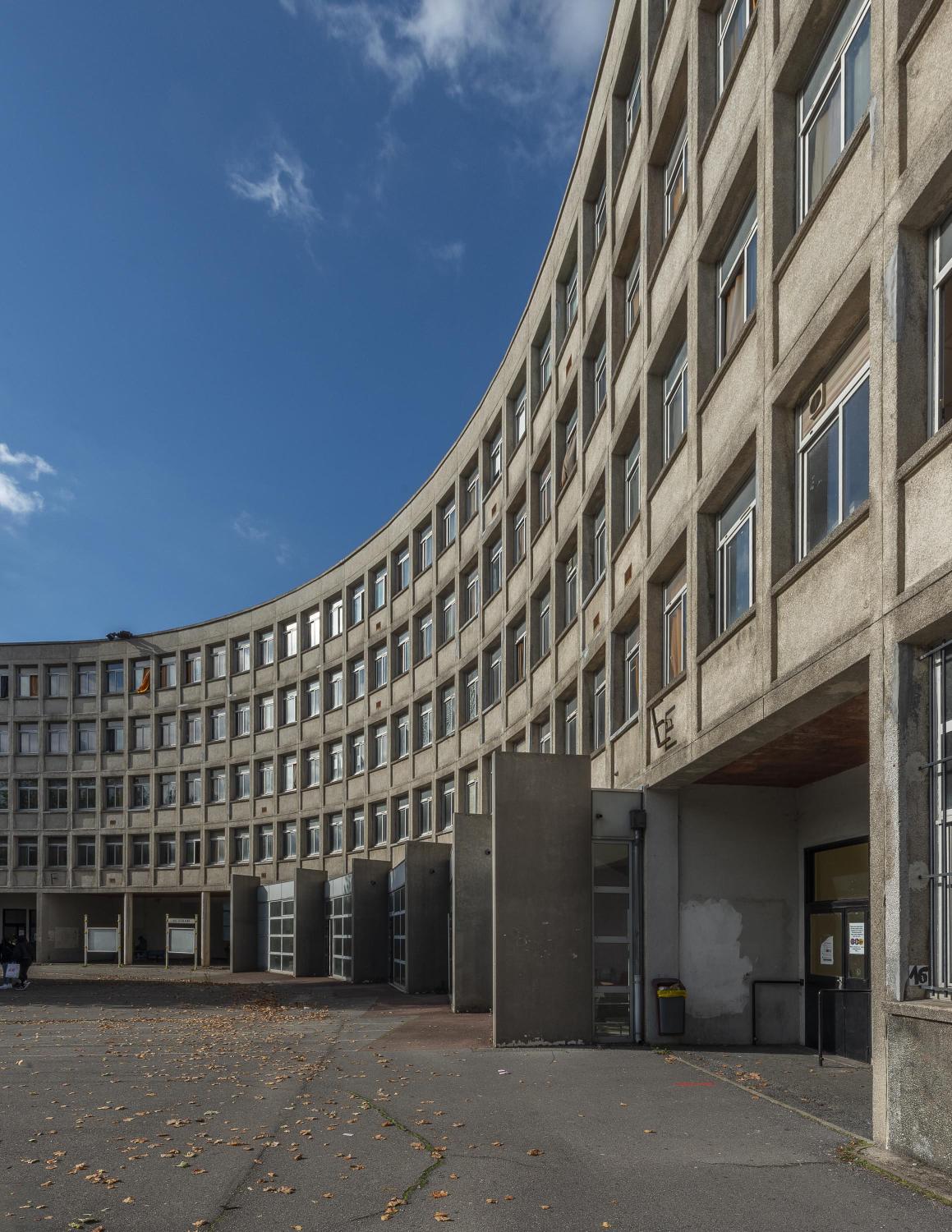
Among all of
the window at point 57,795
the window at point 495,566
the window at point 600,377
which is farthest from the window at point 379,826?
the window at point 600,377

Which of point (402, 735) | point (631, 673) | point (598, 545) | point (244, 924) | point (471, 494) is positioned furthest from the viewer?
point (244, 924)

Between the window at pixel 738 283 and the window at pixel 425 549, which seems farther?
the window at pixel 425 549

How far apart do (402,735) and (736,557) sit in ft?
94.8

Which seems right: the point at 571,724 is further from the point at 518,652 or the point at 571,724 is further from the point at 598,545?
the point at 518,652

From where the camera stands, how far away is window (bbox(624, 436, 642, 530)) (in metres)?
20.7

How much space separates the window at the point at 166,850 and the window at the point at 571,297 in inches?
1466

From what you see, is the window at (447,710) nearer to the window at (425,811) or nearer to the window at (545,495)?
the window at (425,811)

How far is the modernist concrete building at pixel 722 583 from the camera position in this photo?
970cm

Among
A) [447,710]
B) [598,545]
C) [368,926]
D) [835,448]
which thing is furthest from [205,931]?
[835,448]

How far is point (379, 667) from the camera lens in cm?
4562

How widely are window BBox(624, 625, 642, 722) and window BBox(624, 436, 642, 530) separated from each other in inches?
73.8

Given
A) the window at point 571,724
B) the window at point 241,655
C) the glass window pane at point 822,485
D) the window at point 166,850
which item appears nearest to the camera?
the glass window pane at point 822,485

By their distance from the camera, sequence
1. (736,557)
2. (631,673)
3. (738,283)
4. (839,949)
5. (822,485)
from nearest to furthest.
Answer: (822,485) < (736,557) < (738,283) < (839,949) < (631,673)

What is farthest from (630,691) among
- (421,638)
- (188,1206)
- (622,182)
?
(421,638)
